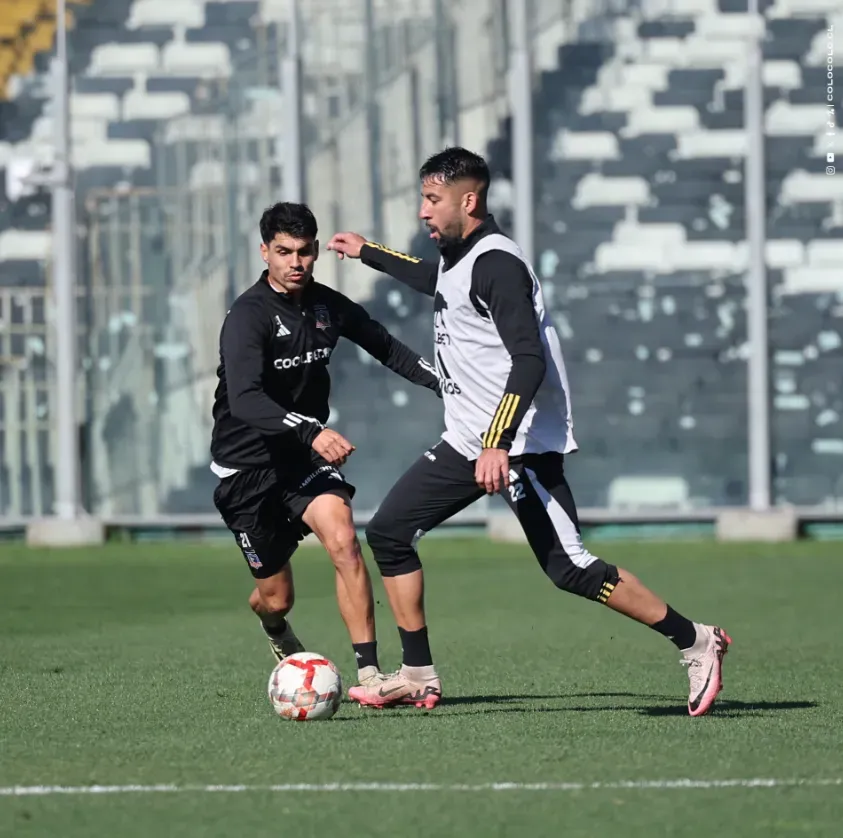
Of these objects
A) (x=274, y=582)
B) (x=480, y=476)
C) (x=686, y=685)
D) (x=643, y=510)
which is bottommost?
(x=643, y=510)

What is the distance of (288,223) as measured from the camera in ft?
23.9

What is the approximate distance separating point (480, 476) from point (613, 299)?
35.3ft

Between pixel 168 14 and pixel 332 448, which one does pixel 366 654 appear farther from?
pixel 168 14

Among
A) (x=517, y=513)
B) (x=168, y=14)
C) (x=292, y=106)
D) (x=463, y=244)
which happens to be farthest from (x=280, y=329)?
(x=168, y=14)

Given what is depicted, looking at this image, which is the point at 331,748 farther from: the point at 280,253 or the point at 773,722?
the point at 280,253

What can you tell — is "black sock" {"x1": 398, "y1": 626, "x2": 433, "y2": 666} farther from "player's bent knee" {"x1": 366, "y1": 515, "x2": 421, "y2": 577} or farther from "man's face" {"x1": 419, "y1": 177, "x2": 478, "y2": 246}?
"man's face" {"x1": 419, "y1": 177, "x2": 478, "y2": 246}

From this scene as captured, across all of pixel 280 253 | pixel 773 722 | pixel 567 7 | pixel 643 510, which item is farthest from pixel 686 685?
pixel 567 7

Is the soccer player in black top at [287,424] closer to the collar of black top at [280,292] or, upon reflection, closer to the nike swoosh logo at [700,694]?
the collar of black top at [280,292]

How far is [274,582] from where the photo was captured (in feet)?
25.4

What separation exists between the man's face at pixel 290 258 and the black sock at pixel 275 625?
139cm

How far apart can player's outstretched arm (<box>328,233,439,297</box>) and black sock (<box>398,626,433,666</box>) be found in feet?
4.09

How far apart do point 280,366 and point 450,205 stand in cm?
97

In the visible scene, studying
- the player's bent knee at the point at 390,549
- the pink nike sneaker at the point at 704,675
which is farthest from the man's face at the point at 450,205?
the pink nike sneaker at the point at 704,675

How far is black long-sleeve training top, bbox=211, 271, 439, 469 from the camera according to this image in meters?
7.16
